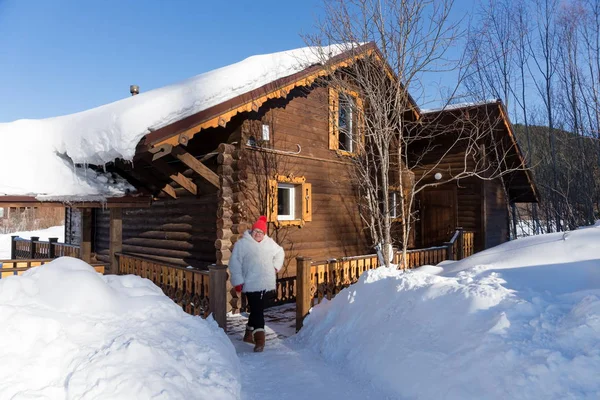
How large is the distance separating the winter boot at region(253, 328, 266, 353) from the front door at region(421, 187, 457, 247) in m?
9.49

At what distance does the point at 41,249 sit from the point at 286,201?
10591 millimetres

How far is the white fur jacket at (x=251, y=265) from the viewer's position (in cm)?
573

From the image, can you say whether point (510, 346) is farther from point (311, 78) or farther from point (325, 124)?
point (325, 124)

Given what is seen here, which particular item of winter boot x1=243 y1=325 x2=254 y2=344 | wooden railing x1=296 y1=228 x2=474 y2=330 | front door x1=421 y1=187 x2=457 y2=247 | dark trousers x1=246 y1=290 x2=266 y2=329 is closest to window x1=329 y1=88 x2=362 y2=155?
wooden railing x1=296 y1=228 x2=474 y2=330

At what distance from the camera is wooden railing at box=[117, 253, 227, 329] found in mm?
5934

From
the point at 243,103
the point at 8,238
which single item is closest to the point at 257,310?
the point at 243,103

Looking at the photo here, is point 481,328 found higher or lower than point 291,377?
higher

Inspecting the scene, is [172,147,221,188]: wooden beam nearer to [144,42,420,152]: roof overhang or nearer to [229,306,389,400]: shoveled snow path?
[144,42,420,152]: roof overhang

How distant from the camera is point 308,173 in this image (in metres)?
9.89

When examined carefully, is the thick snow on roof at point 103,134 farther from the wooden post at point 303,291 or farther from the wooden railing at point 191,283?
the wooden post at point 303,291

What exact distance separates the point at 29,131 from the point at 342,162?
8107 millimetres

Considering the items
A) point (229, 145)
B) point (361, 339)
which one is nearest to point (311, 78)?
point (229, 145)

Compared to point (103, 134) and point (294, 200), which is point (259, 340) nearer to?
point (294, 200)

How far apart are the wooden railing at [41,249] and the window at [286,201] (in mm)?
7121
